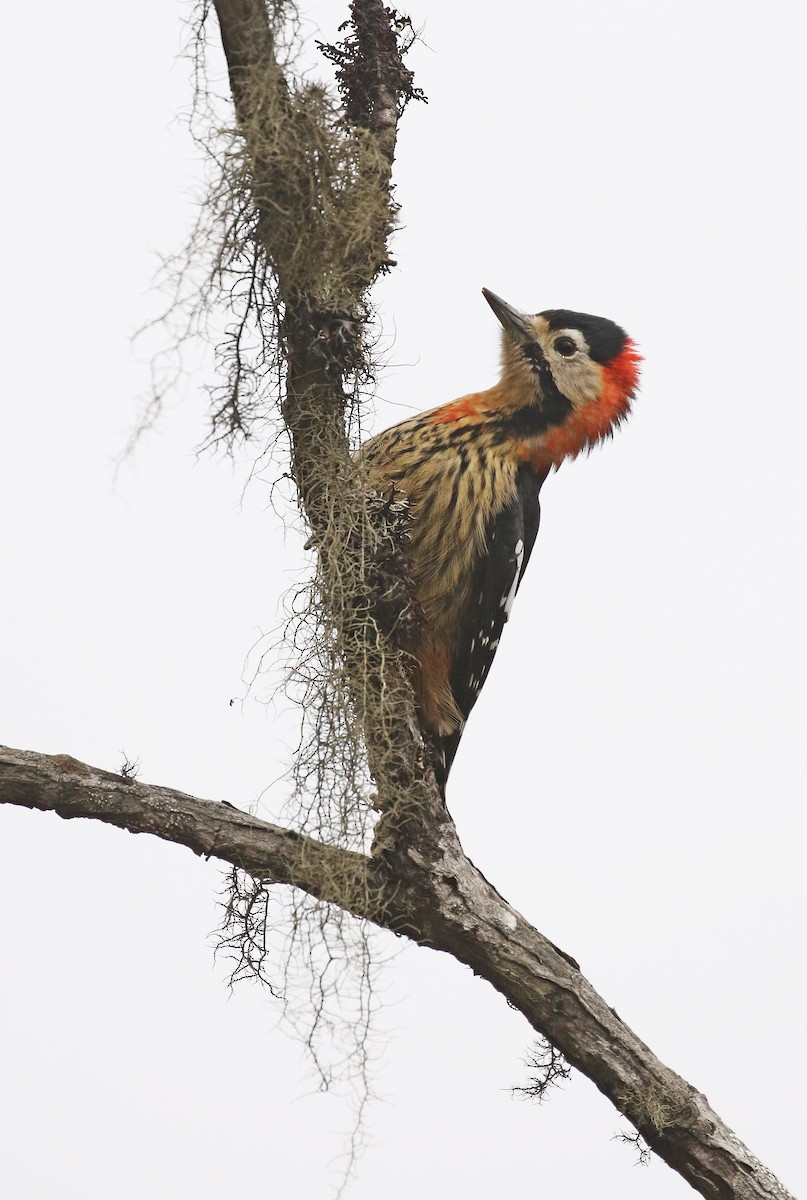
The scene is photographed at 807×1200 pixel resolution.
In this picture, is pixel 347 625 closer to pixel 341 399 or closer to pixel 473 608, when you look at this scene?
pixel 341 399

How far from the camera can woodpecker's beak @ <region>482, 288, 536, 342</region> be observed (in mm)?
3381

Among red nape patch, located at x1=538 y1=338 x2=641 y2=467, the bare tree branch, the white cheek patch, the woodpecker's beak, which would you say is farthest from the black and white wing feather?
the bare tree branch

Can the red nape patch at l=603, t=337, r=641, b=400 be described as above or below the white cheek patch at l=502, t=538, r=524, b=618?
above

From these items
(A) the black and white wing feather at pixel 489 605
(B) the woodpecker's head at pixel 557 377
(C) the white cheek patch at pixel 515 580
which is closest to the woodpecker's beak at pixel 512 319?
(B) the woodpecker's head at pixel 557 377

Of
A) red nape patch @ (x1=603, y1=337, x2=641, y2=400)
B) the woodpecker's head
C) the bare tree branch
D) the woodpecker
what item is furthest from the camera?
red nape patch @ (x1=603, y1=337, x2=641, y2=400)

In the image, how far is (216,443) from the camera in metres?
2.25

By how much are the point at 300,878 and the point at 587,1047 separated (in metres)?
0.76

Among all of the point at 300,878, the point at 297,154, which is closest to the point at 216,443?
the point at 297,154

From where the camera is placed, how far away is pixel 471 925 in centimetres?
265

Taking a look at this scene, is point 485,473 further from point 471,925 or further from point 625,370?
point 471,925

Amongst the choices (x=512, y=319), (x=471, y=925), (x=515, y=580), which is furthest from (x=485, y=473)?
(x=471, y=925)

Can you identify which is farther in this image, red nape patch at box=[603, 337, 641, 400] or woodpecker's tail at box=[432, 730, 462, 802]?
red nape patch at box=[603, 337, 641, 400]

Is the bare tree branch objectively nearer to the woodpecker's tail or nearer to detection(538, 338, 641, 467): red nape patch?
the woodpecker's tail

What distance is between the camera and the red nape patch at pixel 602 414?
339 cm
